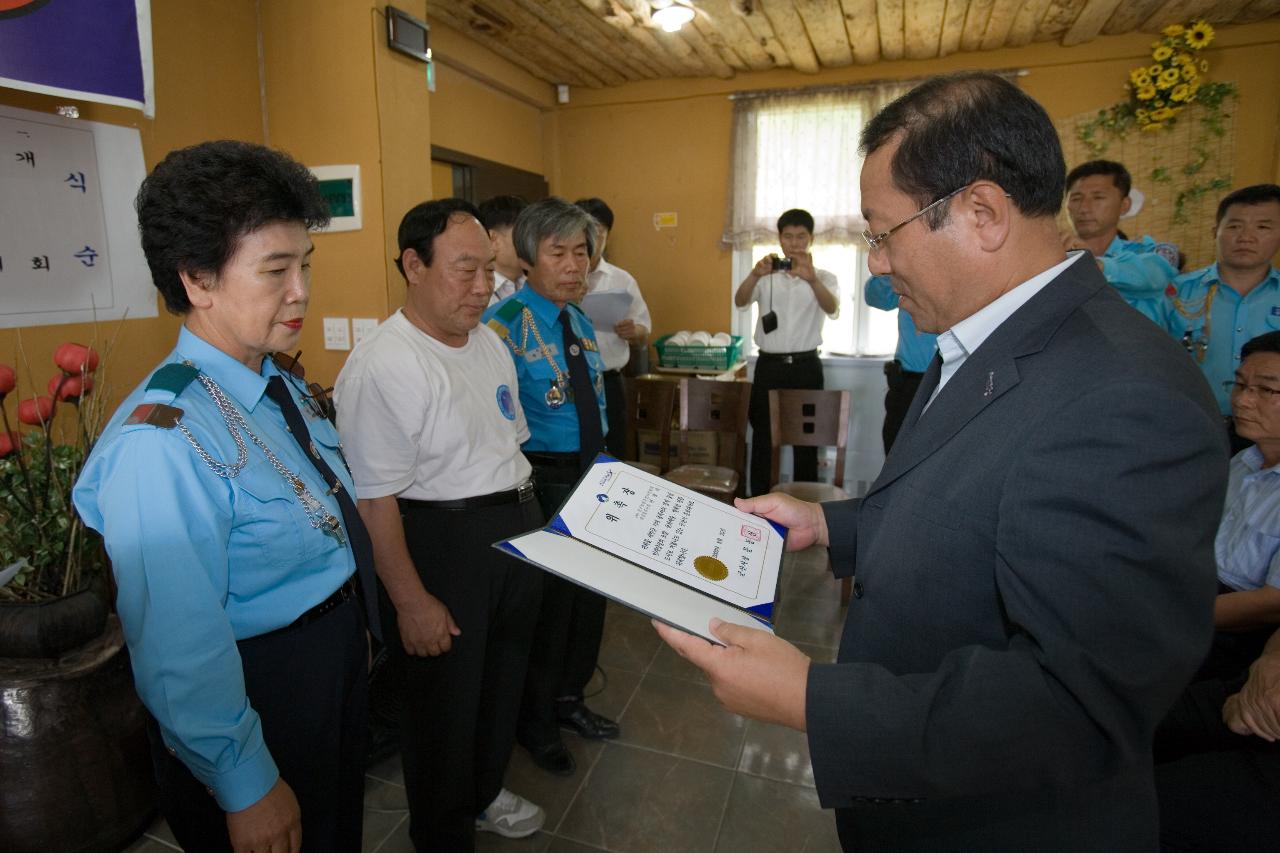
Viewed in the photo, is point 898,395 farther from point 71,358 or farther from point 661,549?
point 71,358

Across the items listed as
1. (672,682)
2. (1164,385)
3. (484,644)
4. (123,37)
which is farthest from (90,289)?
(1164,385)

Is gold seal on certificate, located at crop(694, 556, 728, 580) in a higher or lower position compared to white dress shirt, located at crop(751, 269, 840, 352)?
Answer: lower

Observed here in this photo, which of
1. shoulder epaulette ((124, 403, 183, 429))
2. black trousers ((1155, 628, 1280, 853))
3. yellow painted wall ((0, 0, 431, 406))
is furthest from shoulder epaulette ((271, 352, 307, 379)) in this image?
black trousers ((1155, 628, 1280, 853))

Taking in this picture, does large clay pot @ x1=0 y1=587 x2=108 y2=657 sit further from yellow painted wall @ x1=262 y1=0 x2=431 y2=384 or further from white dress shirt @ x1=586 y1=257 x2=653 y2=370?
white dress shirt @ x1=586 y1=257 x2=653 y2=370

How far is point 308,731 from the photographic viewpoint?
111 centimetres

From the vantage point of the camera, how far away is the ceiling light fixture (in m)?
3.56

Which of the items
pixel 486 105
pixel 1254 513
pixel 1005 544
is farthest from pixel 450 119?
pixel 1005 544

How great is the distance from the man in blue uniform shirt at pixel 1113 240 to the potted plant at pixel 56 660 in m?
3.18

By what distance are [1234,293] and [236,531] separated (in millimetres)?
3403

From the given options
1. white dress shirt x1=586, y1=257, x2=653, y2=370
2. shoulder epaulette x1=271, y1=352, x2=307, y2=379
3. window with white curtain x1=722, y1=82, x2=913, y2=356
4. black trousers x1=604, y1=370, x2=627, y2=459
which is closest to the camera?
shoulder epaulette x1=271, y1=352, x2=307, y2=379

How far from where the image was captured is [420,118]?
8.75ft

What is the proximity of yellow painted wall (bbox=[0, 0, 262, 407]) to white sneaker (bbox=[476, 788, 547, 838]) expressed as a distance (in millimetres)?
1673

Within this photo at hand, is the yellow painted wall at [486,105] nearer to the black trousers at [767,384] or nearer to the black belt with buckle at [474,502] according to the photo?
the black trousers at [767,384]

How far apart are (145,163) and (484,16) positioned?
8.44ft
